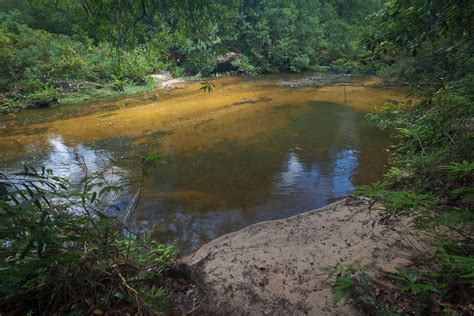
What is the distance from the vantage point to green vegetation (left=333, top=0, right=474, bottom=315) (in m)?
1.99

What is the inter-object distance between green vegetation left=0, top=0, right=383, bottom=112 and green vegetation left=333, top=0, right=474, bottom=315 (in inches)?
24.4

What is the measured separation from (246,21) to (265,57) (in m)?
2.65

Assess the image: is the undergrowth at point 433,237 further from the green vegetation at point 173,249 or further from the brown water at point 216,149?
the brown water at point 216,149

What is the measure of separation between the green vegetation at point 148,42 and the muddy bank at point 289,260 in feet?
→ 6.49

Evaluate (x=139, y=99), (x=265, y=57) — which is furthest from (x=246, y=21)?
(x=139, y=99)

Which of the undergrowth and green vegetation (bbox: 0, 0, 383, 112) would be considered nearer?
the undergrowth

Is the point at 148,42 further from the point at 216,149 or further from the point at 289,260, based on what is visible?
the point at 289,260

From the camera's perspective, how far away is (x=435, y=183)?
3627mm

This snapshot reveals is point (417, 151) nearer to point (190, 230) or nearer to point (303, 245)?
point (303, 245)

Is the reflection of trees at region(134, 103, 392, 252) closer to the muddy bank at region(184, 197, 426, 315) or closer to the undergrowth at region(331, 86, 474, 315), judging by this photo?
the muddy bank at region(184, 197, 426, 315)

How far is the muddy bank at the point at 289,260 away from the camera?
2.54m

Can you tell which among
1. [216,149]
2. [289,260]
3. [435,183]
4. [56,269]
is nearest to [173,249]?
[289,260]

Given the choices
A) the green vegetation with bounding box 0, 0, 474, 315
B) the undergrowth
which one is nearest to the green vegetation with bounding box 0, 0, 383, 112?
the green vegetation with bounding box 0, 0, 474, 315

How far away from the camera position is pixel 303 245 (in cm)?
345
